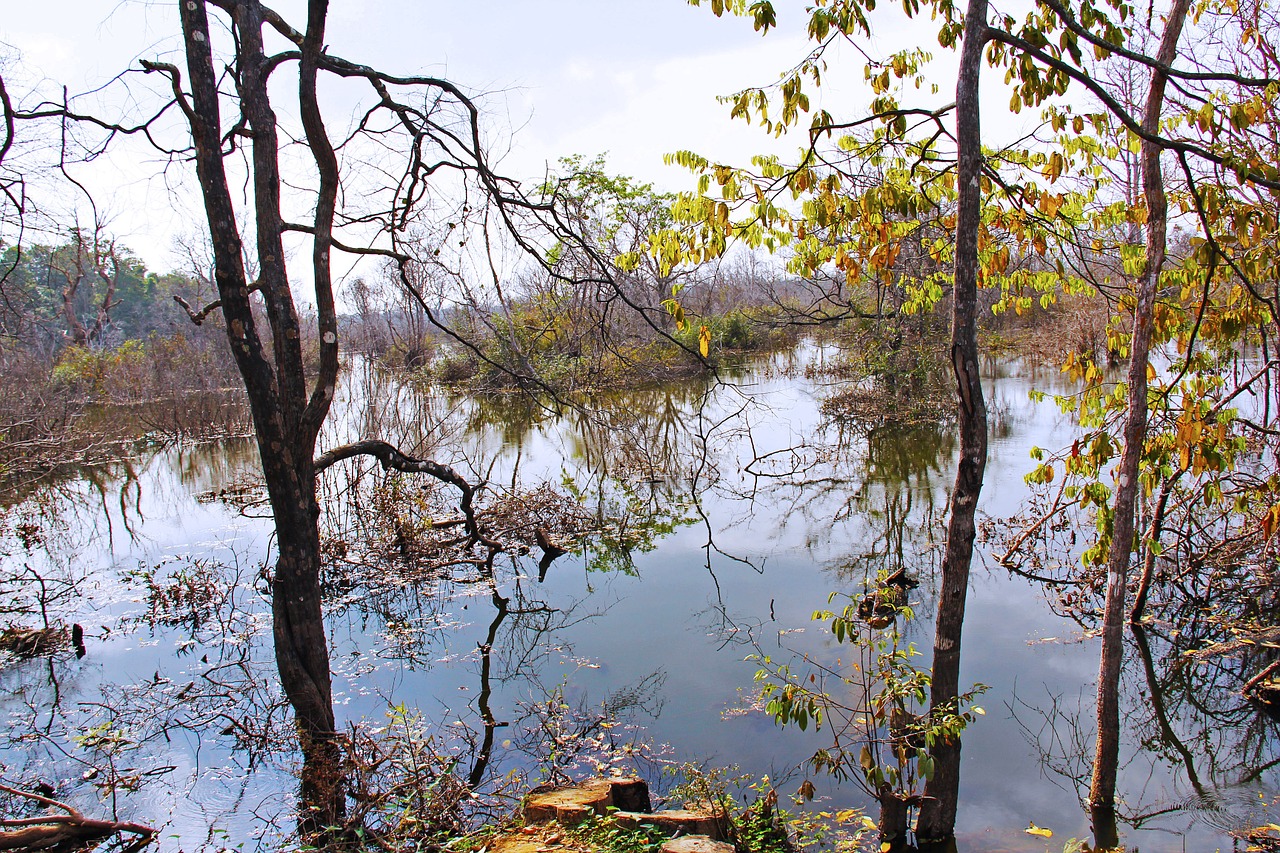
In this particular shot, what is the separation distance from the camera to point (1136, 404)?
422 centimetres

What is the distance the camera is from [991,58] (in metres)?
4.00

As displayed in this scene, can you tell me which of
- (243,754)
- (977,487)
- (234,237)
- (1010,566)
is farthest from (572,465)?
(977,487)

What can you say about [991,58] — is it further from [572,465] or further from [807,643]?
[572,465]

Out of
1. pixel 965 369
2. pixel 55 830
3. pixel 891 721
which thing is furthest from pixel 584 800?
Answer: pixel 965 369

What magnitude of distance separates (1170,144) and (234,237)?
481cm

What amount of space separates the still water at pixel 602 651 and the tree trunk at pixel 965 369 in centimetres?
142

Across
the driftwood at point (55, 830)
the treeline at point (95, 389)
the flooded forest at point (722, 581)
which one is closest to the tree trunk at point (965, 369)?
the flooded forest at point (722, 581)

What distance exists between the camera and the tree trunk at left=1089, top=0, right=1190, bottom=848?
4055 millimetres

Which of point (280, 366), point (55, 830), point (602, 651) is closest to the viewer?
point (55, 830)

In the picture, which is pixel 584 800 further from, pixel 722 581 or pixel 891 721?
pixel 722 581

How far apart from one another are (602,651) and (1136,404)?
195 inches

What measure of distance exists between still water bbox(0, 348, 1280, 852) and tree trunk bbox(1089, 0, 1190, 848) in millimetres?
1028

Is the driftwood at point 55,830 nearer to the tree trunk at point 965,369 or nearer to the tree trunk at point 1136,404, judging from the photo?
the tree trunk at point 965,369

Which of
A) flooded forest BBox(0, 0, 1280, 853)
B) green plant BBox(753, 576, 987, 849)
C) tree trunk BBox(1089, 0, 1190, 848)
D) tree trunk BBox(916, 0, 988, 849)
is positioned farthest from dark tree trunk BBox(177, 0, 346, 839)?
tree trunk BBox(1089, 0, 1190, 848)
